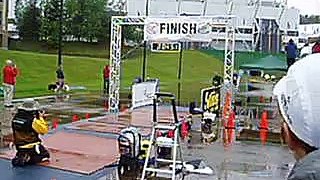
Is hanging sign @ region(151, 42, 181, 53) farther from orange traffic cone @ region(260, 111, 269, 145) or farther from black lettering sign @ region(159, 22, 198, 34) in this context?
orange traffic cone @ region(260, 111, 269, 145)

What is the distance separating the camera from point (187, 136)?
17.1 m

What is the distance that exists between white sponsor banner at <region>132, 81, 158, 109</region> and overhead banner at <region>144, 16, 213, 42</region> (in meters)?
1.77

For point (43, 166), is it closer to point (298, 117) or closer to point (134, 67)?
point (298, 117)

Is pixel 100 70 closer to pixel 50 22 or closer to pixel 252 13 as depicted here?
pixel 50 22

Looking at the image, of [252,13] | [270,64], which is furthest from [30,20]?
[270,64]

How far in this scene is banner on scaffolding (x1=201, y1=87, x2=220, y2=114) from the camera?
67.9ft

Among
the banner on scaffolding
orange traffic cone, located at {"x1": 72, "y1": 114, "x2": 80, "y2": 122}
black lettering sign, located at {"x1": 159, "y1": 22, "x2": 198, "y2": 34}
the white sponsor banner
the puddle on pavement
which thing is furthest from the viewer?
the white sponsor banner

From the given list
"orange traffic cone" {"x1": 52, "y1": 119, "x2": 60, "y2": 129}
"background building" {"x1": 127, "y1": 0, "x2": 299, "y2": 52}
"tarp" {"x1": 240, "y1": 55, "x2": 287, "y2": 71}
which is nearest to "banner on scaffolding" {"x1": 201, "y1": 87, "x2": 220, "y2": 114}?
"orange traffic cone" {"x1": 52, "y1": 119, "x2": 60, "y2": 129}

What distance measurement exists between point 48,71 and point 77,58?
8367mm

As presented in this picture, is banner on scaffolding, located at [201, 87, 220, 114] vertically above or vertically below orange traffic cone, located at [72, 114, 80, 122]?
above

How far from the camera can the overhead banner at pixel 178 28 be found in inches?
878

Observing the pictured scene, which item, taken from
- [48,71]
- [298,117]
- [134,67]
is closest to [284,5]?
[134,67]

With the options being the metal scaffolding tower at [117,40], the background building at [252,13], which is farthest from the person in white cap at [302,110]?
the background building at [252,13]

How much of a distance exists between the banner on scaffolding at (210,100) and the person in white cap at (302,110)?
18.8 meters
